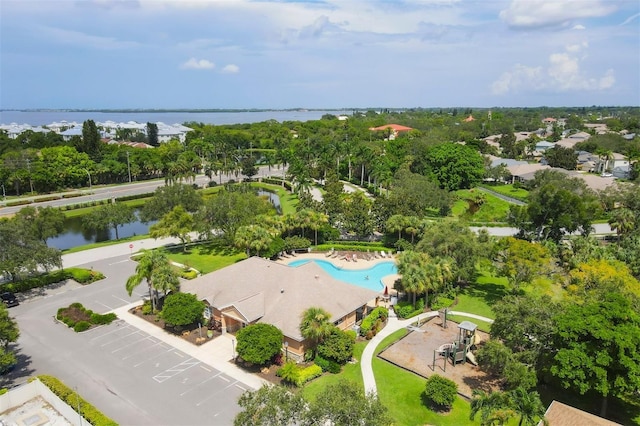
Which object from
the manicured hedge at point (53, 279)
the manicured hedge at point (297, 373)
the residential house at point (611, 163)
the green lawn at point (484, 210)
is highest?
the residential house at point (611, 163)

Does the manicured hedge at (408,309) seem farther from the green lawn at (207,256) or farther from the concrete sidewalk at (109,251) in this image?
the concrete sidewalk at (109,251)

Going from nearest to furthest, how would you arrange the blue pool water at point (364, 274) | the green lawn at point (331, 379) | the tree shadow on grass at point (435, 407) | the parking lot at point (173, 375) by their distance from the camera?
the tree shadow on grass at point (435, 407)
the parking lot at point (173, 375)
the green lawn at point (331, 379)
the blue pool water at point (364, 274)

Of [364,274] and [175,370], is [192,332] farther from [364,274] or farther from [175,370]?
[364,274]

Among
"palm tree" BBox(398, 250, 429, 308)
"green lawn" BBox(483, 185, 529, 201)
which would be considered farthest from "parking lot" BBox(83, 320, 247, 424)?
"green lawn" BBox(483, 185, 529, 201)

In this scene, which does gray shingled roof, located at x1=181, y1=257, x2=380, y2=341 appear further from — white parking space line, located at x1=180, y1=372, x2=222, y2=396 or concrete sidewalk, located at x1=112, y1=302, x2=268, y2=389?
white parking space line, located at x1=180, y1=372, x2=222, y2=396

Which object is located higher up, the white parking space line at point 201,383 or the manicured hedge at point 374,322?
the manicured hedge at point 374,322

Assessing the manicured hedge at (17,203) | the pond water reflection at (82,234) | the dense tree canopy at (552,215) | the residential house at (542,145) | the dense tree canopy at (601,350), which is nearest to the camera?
the dense tree canopy at (601,350)

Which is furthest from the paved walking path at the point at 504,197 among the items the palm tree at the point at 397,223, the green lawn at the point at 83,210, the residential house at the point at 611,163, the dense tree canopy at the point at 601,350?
the green lawn at the point at 83,210

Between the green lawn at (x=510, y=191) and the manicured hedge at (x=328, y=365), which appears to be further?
the green lawn at (x=510, y=191)
